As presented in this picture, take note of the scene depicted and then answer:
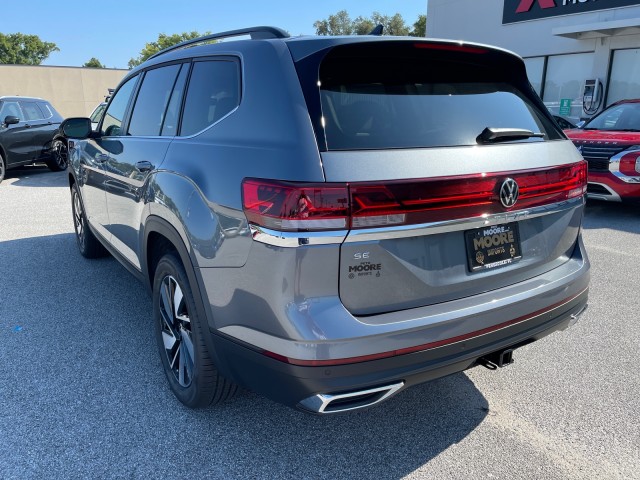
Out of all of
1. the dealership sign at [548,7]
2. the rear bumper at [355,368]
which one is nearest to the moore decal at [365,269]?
the rear bumper at [355,368]

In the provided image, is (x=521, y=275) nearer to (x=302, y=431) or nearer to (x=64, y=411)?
(x=302, y=431)

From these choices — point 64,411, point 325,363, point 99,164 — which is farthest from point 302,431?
point 99,164

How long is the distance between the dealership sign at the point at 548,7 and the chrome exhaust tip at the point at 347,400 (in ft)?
59.2

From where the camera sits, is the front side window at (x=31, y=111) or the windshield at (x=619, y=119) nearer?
the windshield at (x=619, y=119)

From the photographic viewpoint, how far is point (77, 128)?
420 centimetres

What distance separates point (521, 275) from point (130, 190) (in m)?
2.35

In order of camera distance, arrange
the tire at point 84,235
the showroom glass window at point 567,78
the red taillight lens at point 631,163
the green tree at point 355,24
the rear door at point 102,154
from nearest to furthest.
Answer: the rear door at point 102,154 → the tire at point 84,235 → the red taillight lens at point 631,163 → the showroom glass window at point 567,78 → the green tree at point 355,24

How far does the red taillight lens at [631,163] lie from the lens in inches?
276

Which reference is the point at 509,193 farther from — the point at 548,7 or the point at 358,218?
the point at 548,7

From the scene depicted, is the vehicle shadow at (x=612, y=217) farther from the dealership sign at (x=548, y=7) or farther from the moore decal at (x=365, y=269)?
the dealership sign at (x=548, y=7)

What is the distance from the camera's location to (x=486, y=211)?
2.19 meters

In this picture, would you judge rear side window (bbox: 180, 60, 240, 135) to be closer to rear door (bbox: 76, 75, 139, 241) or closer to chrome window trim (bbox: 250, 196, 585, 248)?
chrome window trim (bbox: 250, 196, 585, 248)

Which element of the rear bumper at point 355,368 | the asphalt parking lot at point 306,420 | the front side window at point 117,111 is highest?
the front side window at point 117,111

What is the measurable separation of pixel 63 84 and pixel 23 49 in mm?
63508
